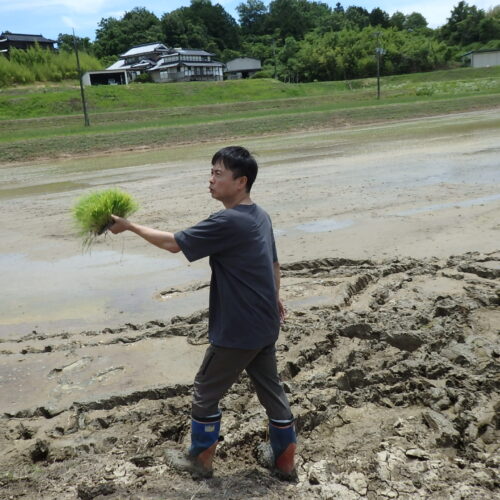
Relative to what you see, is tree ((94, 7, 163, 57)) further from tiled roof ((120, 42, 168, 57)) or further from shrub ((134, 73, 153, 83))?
shrub ((134, 73, 153, 83))

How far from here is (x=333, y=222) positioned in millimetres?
9297

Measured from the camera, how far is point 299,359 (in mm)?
4516

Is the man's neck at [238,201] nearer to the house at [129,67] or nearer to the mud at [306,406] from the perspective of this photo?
the mud at [306,406]

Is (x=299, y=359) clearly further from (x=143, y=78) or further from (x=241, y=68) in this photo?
(x=241, y=68)

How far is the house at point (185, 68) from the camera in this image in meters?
72.2

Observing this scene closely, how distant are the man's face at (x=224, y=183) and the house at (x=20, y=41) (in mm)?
72231

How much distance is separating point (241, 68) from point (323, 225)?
79.6 m

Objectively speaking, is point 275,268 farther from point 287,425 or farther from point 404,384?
point 404,384

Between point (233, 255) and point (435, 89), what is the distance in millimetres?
57096

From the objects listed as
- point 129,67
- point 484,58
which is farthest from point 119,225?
point 484,58

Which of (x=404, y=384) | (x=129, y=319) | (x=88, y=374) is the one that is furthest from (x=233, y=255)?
(x=129, y=319)

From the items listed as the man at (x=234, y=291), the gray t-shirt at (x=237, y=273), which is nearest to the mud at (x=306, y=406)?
the man at (x=234, y=291)

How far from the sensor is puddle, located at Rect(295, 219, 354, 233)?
8.89 m

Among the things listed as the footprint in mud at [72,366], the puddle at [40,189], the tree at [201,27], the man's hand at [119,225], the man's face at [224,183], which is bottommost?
the puddle at [40,189]
